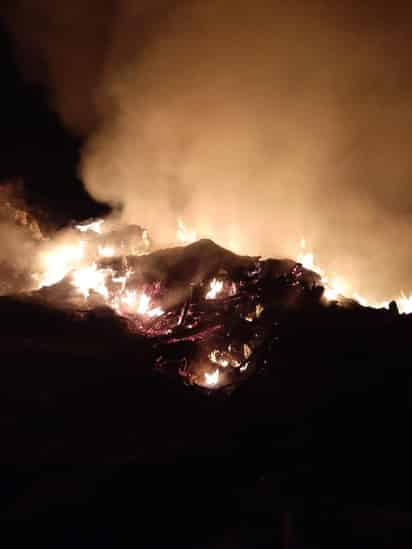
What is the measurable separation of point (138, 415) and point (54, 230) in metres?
39.1

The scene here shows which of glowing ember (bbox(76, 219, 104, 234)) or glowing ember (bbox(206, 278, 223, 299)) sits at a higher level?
glowing ember (bbox(76, 219, 104, 234))

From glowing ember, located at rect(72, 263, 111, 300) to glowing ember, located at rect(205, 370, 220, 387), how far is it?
456 inches

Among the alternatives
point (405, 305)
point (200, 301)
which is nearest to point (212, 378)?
point (200, 301)

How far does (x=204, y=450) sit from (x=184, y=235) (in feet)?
136

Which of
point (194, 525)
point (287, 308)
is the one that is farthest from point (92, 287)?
point (194, 525)

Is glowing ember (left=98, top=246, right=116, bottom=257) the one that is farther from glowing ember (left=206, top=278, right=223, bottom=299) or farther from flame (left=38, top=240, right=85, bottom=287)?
glowing ember (left=206, top=278, right=223, bottom=299)

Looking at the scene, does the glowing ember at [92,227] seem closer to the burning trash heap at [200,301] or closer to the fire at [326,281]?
the burning trash heap at [200,301]

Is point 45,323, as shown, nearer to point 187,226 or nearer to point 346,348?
point 346,348

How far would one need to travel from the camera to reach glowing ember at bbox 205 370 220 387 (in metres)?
27.4

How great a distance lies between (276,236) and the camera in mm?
59344

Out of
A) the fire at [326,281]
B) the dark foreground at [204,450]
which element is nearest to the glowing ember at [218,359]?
the dark foreground at [204,450]

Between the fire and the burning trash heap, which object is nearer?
the burning trash heap

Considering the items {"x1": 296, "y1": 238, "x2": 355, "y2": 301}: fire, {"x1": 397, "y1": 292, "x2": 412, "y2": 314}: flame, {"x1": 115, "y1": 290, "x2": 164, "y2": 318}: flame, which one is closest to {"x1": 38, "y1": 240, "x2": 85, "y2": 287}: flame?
{"x1": 115, "y1": 290, "x2": 164, "y2": 318}: flame

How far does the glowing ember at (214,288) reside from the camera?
34.8 m
